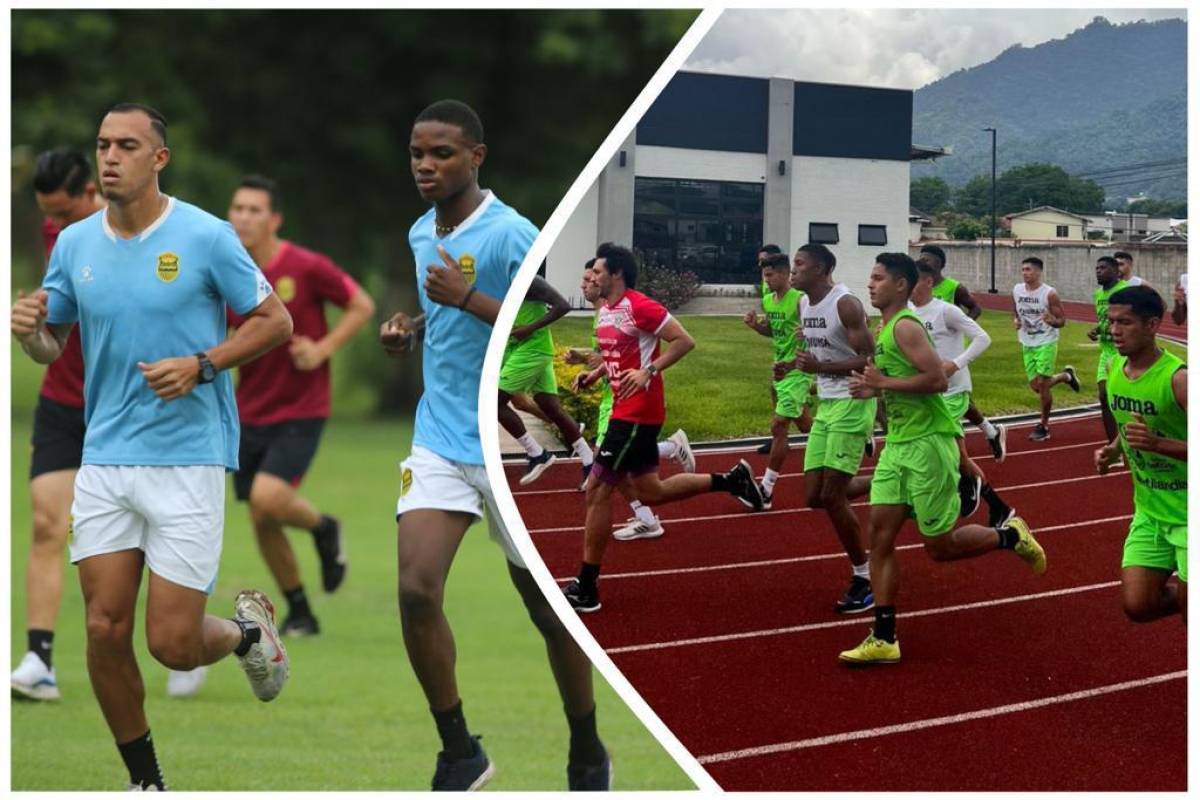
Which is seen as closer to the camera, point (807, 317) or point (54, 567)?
point (807, 317)

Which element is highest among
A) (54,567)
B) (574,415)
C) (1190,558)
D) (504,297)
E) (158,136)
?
(158,136)

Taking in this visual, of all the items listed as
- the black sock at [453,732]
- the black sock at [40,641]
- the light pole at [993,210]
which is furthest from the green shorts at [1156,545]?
the black sock at [40,641]

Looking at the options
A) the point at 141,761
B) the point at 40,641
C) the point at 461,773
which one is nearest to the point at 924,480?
the point at 461,773

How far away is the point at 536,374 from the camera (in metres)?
3.46

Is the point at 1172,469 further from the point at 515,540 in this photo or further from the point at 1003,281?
the point at 515,540

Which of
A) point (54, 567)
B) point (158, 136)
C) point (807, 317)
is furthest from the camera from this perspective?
point (54, 567)

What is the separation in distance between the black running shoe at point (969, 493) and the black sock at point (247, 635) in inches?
69.3

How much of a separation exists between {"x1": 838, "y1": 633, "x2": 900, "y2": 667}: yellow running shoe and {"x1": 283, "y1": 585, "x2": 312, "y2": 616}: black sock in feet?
15.3

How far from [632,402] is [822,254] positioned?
1.57 ft

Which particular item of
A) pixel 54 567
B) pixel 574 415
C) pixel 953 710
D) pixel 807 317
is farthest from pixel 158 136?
pixel 54 567

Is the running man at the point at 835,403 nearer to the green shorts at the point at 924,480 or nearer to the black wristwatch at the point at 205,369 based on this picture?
the green shorts at the point at 924,480

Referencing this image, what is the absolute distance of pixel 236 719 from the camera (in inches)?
243

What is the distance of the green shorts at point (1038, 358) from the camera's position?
3422mm

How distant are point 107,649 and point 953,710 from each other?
1.85m
